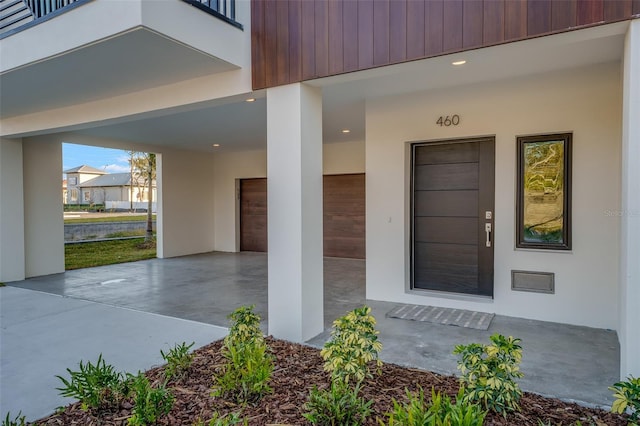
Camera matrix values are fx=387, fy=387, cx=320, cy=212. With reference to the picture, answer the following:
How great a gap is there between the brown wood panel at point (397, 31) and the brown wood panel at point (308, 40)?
757 millimetres

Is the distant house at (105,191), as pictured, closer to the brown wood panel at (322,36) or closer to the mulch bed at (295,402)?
the brown wood panel at (322,36)

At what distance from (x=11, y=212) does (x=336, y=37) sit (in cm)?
684

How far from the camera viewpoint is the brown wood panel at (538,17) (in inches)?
108

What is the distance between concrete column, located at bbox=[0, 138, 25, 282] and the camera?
22.5 feet

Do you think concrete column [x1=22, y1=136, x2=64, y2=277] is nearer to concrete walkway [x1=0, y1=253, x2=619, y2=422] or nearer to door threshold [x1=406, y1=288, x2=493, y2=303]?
concrete walkway [x1=0, y1=253, x2=619, y2=422]

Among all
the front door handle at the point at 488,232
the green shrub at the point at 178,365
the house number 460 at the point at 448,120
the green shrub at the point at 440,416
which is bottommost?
the green shrub at the point at 178,365

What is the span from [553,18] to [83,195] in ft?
127

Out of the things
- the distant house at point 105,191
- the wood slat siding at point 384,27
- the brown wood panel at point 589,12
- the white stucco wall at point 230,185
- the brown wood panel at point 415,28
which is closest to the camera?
the brown wood panel at point 589,12

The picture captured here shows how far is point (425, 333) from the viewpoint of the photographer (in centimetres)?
406

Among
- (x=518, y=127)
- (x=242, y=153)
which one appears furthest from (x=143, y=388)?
(x=242, y=153)

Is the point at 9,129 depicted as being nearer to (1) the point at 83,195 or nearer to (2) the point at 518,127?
(2) the point at 518,127

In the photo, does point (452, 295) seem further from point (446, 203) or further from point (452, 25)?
point (452, 25)

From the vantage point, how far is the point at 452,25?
3.08 meters

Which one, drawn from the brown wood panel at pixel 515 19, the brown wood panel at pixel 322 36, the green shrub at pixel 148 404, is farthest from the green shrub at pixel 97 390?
the brown wood panel at pixel 515 19
